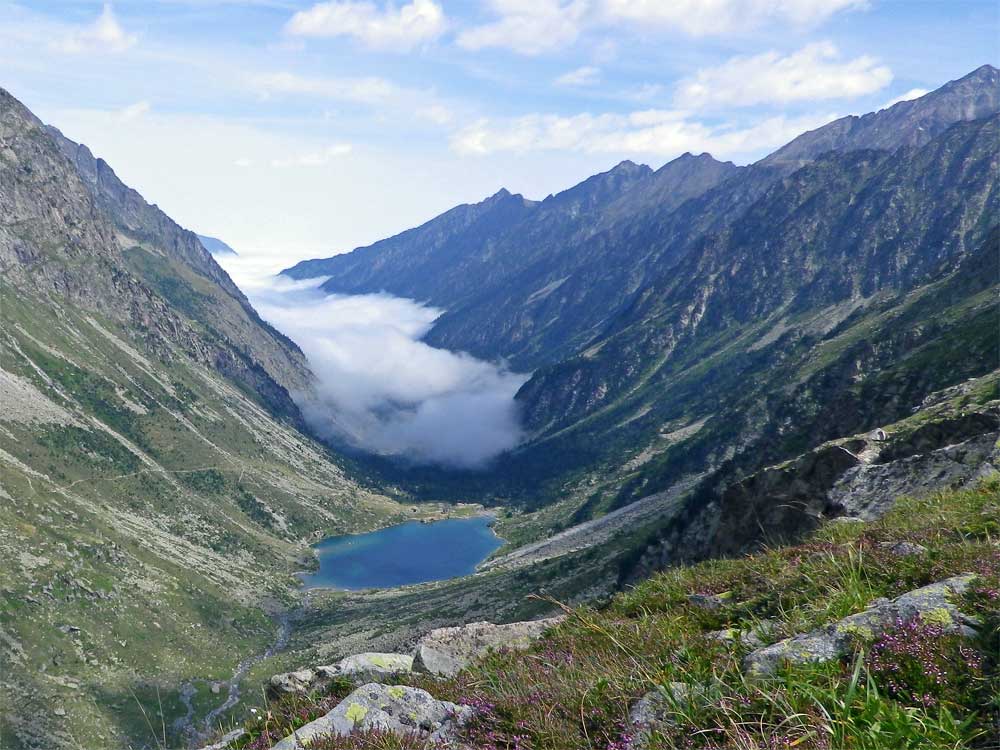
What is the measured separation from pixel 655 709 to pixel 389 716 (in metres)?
3.55

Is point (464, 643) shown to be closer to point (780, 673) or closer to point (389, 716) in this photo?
point (389, 716)

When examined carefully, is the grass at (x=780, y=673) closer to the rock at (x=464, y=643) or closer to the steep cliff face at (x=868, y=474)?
the rock at (x=464, y=643)

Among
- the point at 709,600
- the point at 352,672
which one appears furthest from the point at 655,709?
the point at 352,672

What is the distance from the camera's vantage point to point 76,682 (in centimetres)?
10831

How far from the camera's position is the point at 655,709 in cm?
634

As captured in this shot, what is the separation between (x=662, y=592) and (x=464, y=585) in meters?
159

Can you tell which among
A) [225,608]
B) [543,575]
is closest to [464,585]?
[543,575]

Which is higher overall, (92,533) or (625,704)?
(625,704)

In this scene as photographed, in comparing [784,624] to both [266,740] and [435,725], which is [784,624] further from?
[266,740]

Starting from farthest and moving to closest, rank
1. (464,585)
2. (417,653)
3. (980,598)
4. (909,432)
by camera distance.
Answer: (464,585), (909,432), (417,653), (980,598)

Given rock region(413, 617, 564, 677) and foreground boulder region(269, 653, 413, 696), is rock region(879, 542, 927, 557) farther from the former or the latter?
foreground boulder region(269, 653, 413, 696)

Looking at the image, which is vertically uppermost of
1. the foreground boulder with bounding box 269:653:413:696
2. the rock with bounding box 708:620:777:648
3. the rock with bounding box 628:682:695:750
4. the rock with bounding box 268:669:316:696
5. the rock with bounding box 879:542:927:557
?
the rock with bounding box 628:682:695:750

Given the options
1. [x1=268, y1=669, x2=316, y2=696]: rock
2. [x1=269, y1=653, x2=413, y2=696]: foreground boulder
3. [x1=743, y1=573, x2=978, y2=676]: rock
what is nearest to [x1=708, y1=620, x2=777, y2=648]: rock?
[x1=743, y1=573, x2=978, y2=676]: rock

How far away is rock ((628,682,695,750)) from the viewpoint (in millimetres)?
5964
